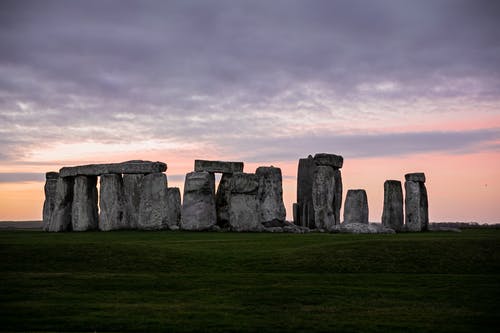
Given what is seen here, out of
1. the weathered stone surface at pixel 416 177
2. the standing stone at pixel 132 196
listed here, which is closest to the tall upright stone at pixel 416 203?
the weathered stone surface at pixel 416 177

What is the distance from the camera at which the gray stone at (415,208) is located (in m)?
33.3

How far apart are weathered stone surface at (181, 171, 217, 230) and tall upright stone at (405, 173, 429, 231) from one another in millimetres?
9173

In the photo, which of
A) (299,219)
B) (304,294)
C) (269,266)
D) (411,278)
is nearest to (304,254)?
(269,266)

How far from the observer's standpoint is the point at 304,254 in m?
18.8

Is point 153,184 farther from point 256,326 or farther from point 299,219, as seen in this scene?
point 256,326

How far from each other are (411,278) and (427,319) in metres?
4.63

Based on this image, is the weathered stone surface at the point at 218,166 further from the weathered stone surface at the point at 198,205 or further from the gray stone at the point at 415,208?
the gray stone at the point at 415,208

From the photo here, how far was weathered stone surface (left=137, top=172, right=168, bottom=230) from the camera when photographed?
31766 millimetres

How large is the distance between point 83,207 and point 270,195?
28.2 ft

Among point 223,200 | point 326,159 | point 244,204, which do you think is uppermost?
point 326,159

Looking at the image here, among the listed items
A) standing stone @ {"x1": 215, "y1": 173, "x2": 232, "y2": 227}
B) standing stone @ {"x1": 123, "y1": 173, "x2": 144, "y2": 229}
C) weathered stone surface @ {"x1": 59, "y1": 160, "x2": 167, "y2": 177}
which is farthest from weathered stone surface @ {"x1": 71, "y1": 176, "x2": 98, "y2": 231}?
standing stone @ {"x1": 215, "y1": 173, "x2": 232, "y2": 227}

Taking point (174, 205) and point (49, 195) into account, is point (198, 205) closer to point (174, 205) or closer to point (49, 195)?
point (174, 205)

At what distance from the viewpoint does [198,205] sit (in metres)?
31.5

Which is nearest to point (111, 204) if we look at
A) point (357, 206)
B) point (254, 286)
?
point (357, 206)
